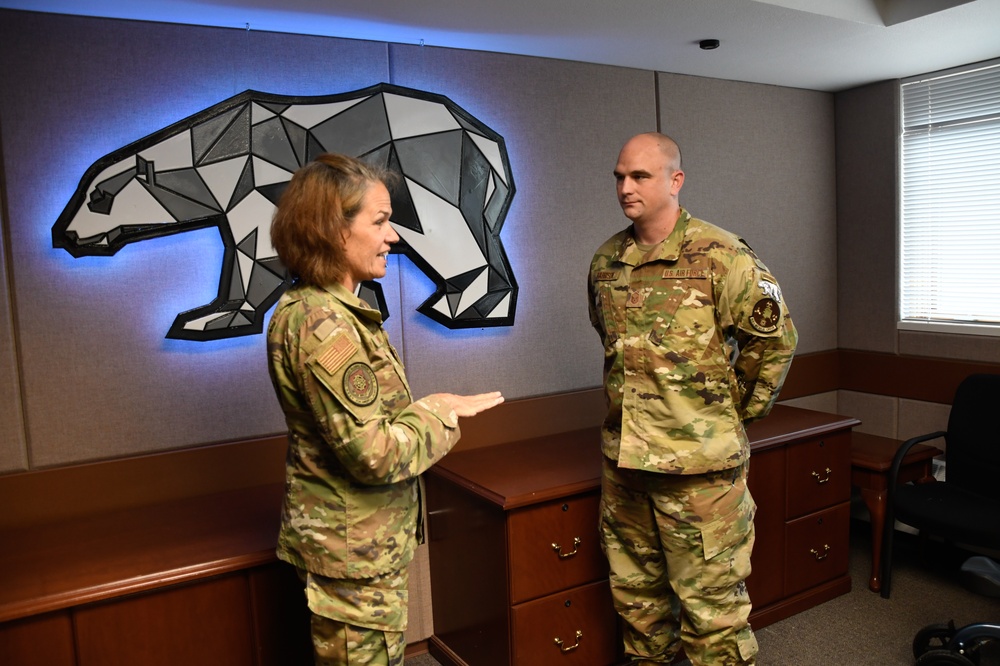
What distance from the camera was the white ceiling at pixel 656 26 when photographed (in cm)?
236

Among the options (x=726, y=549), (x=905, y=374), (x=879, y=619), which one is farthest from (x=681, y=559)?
(x=905, y=374)

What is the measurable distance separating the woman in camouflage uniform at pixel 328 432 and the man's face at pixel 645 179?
817 mm

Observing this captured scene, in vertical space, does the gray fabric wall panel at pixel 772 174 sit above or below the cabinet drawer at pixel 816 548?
above

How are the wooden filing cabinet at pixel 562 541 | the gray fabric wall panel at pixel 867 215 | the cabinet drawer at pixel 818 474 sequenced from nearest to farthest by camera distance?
the wooden filing cabinet at pixel 562 541, the cabinet drawer at pixel 818 474, the gray fabric wall panel at pixel 867 215

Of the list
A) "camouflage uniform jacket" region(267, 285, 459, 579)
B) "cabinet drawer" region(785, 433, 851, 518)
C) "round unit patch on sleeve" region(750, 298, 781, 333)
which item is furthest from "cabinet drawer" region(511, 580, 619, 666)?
"round unit patch on sleeve" region(750, 298, 781, 333)

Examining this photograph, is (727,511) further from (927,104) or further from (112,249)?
(927,104)

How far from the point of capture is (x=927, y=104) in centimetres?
371

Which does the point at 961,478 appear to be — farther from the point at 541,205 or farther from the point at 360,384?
the point at 360,384

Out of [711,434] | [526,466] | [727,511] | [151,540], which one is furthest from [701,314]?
[151,540]

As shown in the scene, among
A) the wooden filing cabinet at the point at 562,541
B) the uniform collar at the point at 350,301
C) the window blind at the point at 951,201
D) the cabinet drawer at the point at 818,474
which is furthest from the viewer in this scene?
the window blind at the point at 951,201

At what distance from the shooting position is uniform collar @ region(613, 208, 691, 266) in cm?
230

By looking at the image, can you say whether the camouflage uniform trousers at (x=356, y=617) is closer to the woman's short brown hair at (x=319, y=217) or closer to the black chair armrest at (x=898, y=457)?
the woman's short brown hair at (x=319, y=217)

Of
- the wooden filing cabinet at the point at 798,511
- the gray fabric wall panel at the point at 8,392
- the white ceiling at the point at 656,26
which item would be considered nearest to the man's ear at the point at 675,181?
the white ceiling at the point at 656,26

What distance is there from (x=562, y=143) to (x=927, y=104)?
6.25ft
